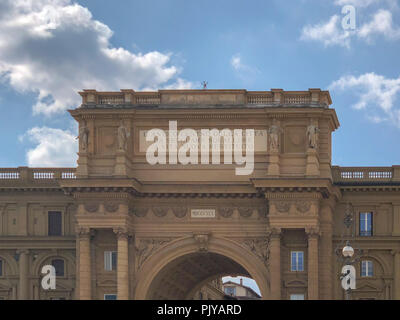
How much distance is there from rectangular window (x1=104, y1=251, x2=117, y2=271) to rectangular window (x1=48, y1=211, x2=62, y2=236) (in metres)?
6.31

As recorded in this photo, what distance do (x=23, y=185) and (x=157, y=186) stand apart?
502 inches

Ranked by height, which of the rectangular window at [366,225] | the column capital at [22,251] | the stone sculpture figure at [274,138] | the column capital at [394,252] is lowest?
the column capital at [394,252]

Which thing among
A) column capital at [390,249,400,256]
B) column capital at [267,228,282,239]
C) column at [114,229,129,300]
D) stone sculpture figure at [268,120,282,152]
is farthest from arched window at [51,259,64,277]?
column capital at [390,249,400,256]

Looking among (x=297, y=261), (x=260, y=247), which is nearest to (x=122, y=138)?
(x=260, y=247)

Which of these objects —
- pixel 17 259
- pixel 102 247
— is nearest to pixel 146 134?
pixel 102 247

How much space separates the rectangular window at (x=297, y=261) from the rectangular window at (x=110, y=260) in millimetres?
13653

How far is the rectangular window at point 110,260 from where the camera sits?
69.8 m

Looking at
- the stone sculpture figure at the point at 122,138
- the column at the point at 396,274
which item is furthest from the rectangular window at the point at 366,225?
the stone sculpture figure at the point at 122,138

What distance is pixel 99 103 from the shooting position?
233 feet

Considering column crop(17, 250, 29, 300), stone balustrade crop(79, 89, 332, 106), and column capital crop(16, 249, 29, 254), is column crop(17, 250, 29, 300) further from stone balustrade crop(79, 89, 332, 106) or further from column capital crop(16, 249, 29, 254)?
stone balustrade crop(79, 89, 332, 106)

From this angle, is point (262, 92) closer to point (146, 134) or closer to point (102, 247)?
point (146, 134)

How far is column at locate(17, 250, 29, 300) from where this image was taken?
2906 inches

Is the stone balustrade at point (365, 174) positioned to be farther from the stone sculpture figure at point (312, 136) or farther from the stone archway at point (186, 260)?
the stone archway at point (186, 260)

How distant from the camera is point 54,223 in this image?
7450 centimetres
